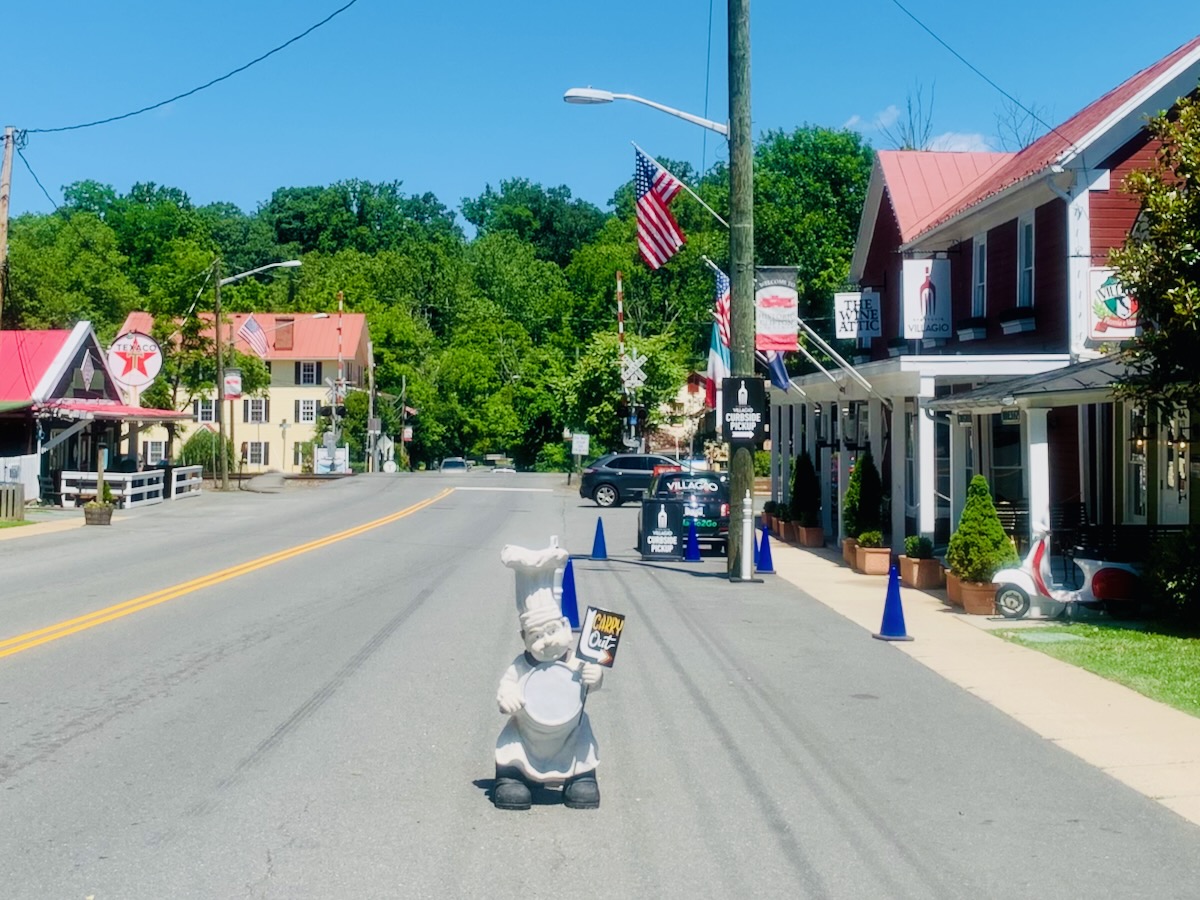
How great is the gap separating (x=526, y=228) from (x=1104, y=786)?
112m

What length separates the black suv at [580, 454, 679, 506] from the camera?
42.0m

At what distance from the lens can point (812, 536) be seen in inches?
A: 1059

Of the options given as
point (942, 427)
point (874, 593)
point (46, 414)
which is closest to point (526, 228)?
point (46, 414)

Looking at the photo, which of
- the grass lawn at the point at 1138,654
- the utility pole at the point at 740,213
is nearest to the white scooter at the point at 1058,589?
the grass lawn at the point at 1138,654

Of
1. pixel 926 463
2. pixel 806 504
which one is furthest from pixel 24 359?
pixel 926 463

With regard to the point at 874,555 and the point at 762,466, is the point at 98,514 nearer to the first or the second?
the point at 874,555

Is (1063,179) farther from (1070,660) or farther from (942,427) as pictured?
(1070,660)

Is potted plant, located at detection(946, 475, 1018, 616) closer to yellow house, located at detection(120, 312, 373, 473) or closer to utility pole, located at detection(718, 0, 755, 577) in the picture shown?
utility pole, located at detection(718, 0, 755, 577)

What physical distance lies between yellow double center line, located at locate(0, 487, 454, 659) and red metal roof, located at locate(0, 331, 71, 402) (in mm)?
16495

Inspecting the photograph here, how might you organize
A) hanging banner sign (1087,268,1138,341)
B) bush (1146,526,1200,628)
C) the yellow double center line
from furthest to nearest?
1. hanging banner sign (1087,268,1138,341)
2. bush (1146,526,1200,628)
3. the yellow double center line

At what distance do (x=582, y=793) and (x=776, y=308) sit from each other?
553 inches

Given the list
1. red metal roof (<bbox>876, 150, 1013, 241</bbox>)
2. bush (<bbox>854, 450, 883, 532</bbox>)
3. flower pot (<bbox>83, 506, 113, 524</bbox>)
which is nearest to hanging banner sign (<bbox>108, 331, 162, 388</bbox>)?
flower pot (<bbox>83, 506, 113, 524</bbox>)

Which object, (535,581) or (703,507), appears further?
(703,507)

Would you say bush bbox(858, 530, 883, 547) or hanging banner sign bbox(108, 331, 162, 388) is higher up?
hanging banner sign bbox(108, 331, 162, 388)
